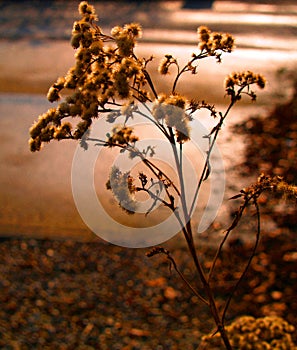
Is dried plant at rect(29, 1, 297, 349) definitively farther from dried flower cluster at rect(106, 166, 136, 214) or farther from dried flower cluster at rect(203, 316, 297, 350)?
dried flower cluster at rect(203, 316, 297, 350)

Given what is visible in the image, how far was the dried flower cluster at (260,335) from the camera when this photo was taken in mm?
2945

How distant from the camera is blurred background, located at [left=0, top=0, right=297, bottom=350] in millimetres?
3600

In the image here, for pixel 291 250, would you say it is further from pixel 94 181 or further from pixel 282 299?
pixel 94 181

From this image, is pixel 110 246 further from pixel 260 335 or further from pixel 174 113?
pixel 174 113

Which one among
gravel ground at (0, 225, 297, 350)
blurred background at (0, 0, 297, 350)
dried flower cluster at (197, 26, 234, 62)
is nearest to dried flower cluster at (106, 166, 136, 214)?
dried flower cluster at (197, 26, 234, 62)

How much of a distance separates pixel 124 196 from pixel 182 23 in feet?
27.9

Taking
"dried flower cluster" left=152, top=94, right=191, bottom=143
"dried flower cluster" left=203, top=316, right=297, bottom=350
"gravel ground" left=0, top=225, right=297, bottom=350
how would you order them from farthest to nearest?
1. "gravel ground" left=0, top=225, right=297, bottom=350
2. "dried flower cluster" left=203, top=316, right=297, bottom=350
3. "dried flower cluster" left=152, top=94, right=191, bottom=143

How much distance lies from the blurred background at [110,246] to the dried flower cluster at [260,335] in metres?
0.44

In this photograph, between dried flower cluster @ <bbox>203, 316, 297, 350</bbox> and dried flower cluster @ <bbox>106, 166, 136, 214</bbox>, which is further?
dried flower cluster @ <bbox>203, 316, 297, 350</bbox>

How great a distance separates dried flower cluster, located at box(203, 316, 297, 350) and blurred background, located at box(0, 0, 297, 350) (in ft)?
1.45

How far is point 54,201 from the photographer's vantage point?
5113 millimetres

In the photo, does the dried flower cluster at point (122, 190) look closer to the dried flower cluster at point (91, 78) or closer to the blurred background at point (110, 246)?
the dried flower cluster at point (91, 78)

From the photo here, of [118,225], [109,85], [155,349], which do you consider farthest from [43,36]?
[109,85]

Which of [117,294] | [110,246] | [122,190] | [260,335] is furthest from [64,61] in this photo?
[122,190]
